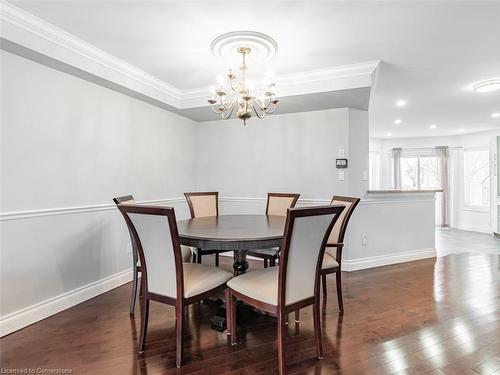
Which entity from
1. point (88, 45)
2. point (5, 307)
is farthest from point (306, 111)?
point (5, 307)

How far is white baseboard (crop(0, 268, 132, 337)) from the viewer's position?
2163 mm

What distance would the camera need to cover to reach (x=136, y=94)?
3.28 m

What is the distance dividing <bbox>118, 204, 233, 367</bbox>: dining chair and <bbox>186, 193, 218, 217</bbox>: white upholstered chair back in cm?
145

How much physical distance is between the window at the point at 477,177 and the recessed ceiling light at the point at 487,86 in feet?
13.3

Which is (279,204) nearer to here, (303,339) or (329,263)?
(329,263)

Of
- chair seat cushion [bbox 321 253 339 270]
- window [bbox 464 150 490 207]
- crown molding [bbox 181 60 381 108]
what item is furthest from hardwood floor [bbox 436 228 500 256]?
crown molding [bbox 181 60 381 108]

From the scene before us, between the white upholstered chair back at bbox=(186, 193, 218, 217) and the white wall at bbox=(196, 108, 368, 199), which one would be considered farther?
the white wall at bbox=(196, 108, 368, 199)

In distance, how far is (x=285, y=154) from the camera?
4125mm

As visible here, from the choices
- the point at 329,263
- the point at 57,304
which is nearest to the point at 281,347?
the point at 329,263

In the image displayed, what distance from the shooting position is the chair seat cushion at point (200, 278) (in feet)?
6.01

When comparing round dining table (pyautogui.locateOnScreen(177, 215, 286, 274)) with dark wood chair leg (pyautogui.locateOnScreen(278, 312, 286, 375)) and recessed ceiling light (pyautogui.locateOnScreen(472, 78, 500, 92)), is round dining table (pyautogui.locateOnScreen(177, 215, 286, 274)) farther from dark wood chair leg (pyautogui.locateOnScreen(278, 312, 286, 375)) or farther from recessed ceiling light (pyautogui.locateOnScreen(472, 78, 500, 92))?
recessed ceiling light (pyautogui.locateOnScreen(472, 78, 500, 92))

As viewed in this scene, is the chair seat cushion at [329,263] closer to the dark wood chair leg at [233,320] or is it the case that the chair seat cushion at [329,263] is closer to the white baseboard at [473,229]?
the dark wood chair leg at [233,320]

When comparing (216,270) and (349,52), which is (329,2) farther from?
(216,270)

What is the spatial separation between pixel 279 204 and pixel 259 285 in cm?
163
